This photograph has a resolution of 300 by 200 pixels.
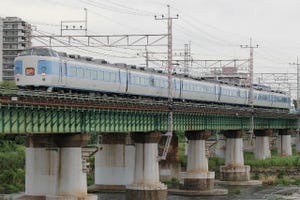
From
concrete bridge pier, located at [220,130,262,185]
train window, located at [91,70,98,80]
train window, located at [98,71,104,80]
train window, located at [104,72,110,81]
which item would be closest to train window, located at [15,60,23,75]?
train window, located at [91,70,98,80]

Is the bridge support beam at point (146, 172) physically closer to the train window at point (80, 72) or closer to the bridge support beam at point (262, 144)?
the train window at point (80, 72)

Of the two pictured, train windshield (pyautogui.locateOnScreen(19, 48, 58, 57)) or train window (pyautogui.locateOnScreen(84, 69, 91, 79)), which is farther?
train window (pyautogui.locateOnScreen(84, 69, 91, 79))

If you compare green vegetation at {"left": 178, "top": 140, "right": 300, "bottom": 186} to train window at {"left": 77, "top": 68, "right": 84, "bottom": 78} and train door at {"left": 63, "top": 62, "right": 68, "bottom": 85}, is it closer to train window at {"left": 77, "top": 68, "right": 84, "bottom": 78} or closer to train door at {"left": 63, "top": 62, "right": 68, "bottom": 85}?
train window at {"left": 77, "top": 68, "right": 84, "bottom": 78}

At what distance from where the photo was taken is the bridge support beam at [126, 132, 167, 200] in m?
63.0

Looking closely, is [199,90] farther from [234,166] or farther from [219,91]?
[234,166]

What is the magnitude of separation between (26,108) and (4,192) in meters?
31.1

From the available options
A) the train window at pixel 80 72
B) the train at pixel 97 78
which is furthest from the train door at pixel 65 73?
the train window at pixel 80 72

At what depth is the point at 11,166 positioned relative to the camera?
276 feet

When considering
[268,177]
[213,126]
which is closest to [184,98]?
[213,126]

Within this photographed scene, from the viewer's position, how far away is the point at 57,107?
1794 inches

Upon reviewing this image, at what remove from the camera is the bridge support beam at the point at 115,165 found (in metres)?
72.7

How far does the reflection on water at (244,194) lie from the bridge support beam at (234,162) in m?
4.57

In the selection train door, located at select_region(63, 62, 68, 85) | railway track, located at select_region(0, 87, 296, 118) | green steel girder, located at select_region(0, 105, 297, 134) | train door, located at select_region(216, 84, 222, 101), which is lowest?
green steel girder, located at select_region(0, 105, 297, 134)

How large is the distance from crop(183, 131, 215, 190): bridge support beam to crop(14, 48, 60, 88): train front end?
2870 cm
